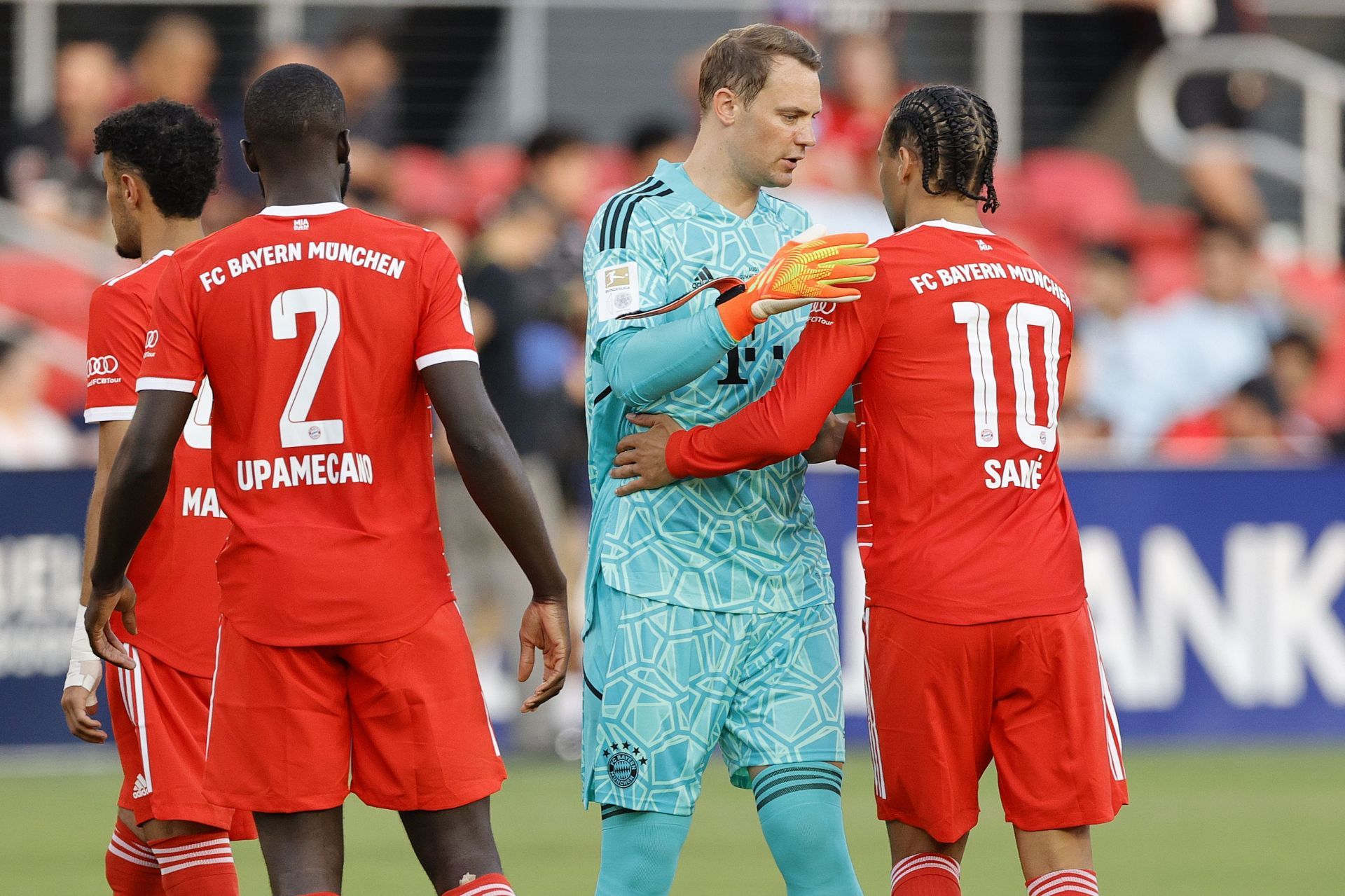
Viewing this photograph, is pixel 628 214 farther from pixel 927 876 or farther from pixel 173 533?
pixel 927 876

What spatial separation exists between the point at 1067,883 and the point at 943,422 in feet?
3.57

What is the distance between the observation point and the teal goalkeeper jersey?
4535mm

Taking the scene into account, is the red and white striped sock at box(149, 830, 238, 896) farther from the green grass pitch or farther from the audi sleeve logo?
the green grass pitch

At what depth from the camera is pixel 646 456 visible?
4508 millimetres

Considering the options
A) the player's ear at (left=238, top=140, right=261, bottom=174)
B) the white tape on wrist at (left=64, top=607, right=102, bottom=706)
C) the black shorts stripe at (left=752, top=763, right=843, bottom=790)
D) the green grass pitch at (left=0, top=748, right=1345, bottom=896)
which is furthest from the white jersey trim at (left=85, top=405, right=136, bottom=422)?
the green grass pitch at (left=0, top=748, right=1345, bottom=896)

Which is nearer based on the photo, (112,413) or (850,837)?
(112,413)

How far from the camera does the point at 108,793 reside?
8977mm

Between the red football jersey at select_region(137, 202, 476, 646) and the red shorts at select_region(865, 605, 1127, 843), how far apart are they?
114cm

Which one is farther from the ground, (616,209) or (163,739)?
(616,209)

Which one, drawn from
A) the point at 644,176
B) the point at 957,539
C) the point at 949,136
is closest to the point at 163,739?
the point at 957,539

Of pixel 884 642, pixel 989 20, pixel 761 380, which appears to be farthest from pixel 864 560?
pixel 989 20

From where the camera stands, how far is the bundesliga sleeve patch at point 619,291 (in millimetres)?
4484

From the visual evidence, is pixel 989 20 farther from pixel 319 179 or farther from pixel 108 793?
pixel 319 179

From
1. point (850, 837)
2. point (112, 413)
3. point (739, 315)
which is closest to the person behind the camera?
point (739, 315)
